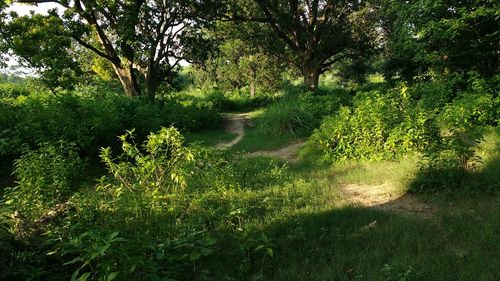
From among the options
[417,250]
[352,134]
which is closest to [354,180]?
[352,134]

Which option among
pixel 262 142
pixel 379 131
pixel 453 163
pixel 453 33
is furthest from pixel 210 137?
pixel 453 163

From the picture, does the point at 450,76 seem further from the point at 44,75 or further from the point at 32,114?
the point at 44,75

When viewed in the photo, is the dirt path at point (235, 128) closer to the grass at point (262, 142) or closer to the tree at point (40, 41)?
the grass at point (262, 142)

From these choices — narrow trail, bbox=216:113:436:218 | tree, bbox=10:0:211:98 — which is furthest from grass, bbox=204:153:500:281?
tree, bbox=10:0:211:98

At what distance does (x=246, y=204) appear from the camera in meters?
5.60

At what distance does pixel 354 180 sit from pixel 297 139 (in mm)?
5190

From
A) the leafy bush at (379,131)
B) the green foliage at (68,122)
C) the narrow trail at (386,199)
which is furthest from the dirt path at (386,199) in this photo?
the green foliage at (68,122)

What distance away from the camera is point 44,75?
54.9ft

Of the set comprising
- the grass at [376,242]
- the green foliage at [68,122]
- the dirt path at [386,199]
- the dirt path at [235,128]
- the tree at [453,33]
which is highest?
the tree at [453,33]

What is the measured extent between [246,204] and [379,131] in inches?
148

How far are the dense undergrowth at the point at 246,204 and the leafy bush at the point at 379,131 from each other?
4 cm

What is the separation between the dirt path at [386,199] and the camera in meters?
5.19

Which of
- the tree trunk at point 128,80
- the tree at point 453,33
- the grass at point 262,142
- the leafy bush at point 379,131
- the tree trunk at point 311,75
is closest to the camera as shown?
the leafy bush at point 379,131

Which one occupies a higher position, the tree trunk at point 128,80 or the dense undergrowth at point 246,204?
the tree trunk at point 128,80
